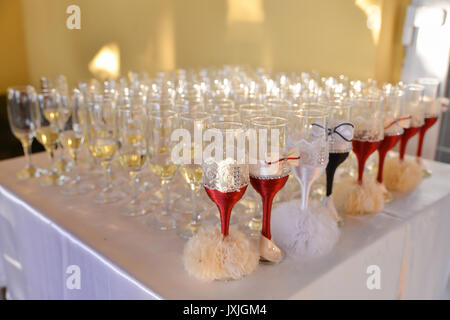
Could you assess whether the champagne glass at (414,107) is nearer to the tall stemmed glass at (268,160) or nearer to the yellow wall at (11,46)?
the tall stemmed glass at (268,160)

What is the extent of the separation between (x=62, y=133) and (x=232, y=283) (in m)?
0.88

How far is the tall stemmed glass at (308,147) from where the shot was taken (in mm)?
993

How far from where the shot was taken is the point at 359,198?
4.10 ft

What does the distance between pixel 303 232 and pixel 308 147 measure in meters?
0.21

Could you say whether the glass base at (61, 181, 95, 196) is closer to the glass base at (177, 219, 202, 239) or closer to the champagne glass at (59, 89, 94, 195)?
the champagne glass at (59, 89, 94, 195)

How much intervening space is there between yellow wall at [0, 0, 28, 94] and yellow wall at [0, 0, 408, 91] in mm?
31

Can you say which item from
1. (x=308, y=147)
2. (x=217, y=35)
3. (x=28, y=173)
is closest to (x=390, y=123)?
(x=308, y=147)

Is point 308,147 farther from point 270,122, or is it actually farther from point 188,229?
point 188,229

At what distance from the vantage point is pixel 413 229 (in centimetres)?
128

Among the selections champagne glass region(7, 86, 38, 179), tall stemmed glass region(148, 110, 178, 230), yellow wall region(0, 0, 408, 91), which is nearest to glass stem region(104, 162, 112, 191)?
tall stemmed glass region(148, 110, 178, 230)

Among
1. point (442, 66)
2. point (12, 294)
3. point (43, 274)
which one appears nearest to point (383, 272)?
point (43, 274)

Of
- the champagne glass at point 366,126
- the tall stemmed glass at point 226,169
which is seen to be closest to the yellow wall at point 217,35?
the champagne glass at point 366,126

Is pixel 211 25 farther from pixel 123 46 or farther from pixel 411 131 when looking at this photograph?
pixel 411 131

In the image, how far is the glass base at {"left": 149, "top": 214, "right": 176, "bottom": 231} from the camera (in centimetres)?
118
